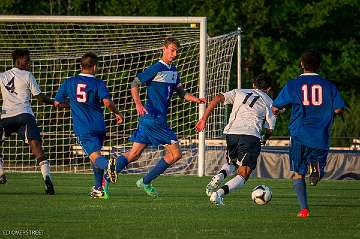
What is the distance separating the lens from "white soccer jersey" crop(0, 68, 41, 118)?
54.2 feet

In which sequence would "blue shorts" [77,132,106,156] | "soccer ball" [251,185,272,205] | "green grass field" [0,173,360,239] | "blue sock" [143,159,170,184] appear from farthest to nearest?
"blue sock" [143,159,170,184] < "blue shorts" [77,132,106,156] < "soccer ball" [251,185,272,205] < "green grass field" [0,173,360,239]

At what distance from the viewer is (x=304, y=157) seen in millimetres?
13133

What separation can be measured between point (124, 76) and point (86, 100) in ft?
40.3

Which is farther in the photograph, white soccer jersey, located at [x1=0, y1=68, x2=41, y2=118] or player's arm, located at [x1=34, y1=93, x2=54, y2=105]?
white soccer jersey, located at [x1=0, y1=68, x2=41, y2=118]

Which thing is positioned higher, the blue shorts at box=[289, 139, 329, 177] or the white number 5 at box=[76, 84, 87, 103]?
the white number 5 at box=[76, 84, 87, 103]

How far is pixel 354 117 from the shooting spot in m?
36.7

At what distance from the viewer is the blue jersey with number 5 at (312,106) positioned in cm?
1312

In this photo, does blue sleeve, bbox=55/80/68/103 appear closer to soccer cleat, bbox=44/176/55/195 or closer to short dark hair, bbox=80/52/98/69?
short dark hair, bbox=80/52/98/69

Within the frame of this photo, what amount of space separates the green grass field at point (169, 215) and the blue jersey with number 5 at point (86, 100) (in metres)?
0.88

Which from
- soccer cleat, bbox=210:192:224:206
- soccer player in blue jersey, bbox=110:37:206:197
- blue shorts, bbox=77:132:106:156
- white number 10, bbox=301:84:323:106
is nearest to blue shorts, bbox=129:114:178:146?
soccer player in blue jersey, bbox=110:37:206:197

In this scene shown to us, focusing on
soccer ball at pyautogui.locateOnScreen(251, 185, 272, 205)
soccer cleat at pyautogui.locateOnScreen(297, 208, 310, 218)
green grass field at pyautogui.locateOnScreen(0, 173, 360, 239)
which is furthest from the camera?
soccer ball at pyautogui.locateOnScreen(251, 185, 272, 205)

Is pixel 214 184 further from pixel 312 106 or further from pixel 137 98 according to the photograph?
pixel 312 106

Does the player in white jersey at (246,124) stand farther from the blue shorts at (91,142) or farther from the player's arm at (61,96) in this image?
the player's arm at (61,96)

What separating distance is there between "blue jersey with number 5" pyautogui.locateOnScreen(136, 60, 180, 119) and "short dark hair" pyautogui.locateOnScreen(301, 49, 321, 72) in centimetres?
319
